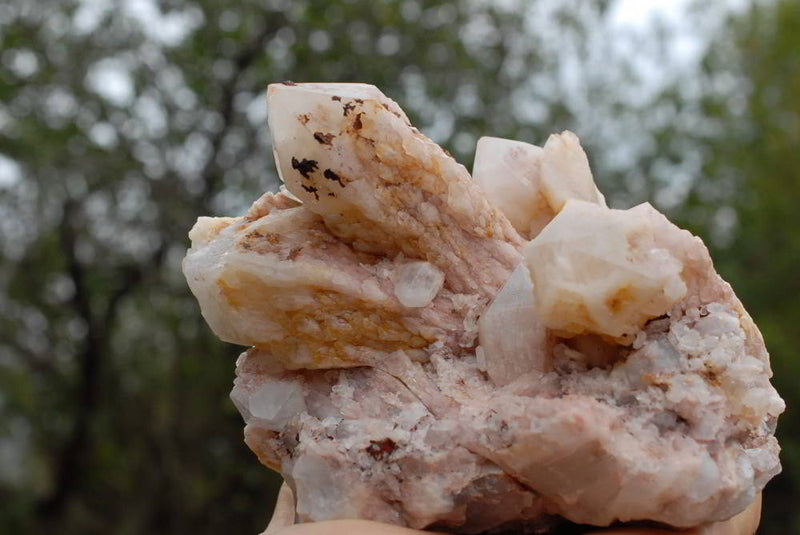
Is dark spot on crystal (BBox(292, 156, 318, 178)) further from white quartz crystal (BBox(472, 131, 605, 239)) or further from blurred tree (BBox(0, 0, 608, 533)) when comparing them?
blurred tree (BBox(0, 0, 608, 533))

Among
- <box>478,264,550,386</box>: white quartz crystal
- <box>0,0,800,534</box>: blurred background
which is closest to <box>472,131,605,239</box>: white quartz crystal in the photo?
<box>478,264,550,386</box>: white quartz crystal

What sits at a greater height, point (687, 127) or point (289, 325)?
point (289, 325)

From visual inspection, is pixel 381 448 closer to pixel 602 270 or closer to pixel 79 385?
pixel 602 270

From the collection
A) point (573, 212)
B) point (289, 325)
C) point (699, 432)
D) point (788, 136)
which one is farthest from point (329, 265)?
point (788, 136)

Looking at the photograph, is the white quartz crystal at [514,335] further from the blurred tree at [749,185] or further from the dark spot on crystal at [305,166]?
the blurred tree at [749,185]

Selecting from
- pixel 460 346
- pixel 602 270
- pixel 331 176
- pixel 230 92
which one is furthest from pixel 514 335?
pixel 230 92

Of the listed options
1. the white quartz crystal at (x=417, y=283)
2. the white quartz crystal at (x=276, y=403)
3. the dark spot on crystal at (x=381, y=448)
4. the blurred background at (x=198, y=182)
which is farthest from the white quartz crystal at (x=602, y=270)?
the blurred background at (x=198, y=182)

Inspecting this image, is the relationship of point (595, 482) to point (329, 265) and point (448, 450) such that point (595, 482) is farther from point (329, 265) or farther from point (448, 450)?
point (329, 265)

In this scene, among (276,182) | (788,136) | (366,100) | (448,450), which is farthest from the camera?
(788,136)
